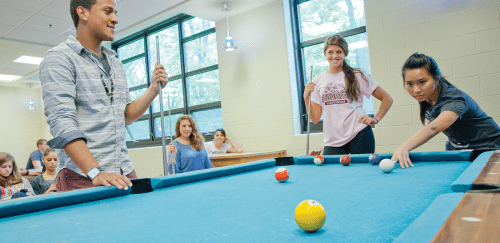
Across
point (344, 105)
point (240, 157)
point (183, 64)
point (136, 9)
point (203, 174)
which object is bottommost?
point (240, 157)

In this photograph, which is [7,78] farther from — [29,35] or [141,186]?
[141,186]

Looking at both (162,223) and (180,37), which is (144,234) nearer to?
(162,223)

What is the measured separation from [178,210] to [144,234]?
0.85ft

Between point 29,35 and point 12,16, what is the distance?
829mm

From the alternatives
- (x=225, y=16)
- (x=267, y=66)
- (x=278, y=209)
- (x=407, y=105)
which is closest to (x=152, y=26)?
(x=225, y=16)

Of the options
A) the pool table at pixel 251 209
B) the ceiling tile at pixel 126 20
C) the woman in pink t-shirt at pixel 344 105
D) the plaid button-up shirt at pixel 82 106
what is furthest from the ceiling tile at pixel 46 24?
the pool table at pixel 251 209

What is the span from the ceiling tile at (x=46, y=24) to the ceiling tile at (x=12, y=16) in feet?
0.29

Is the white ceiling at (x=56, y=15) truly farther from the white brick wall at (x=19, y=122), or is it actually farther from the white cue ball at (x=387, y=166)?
the white brick wall at (x=19, y=122)

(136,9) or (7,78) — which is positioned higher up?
(136,9)

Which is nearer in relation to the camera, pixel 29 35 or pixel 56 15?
pixel 56 15

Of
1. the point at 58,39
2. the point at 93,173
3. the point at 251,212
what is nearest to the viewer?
the point at 251,212

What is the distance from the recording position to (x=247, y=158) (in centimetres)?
422

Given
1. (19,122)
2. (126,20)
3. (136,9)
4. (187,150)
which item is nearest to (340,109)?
(187,150)

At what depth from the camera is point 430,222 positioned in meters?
0.62
